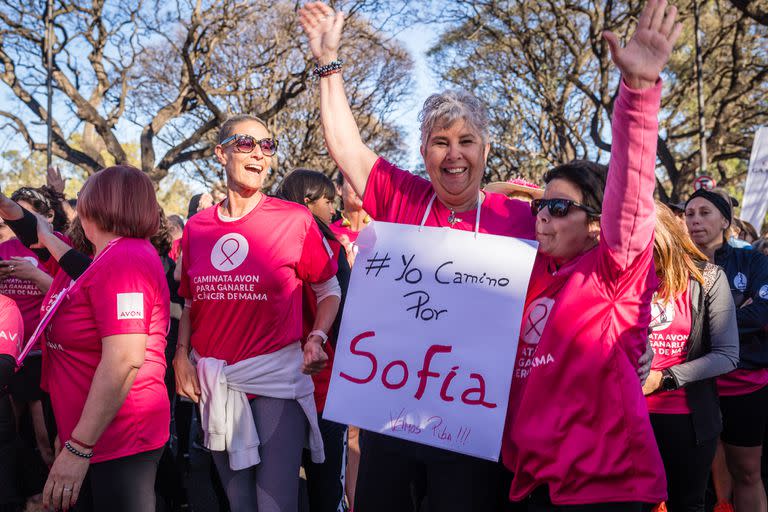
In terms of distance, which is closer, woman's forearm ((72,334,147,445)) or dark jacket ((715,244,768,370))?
woman's forearm ((72,334,147,445))

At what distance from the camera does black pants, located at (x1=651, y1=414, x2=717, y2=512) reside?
10.9ft

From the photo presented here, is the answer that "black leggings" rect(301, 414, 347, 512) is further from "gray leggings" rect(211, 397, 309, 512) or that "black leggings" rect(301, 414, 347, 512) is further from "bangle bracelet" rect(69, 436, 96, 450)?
"bangle bracelet" rect(69, 436, 96, 450)

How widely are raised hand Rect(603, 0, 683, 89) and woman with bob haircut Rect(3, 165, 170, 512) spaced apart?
1897 mm

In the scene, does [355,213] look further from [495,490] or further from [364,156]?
[495,490]

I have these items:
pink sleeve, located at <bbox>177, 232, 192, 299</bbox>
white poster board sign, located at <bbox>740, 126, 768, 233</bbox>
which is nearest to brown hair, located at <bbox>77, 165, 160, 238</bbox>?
pink sleeve, located at <bbox>177, 232, 192, 299</bbox>

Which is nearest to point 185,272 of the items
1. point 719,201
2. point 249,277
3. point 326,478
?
point 249,277

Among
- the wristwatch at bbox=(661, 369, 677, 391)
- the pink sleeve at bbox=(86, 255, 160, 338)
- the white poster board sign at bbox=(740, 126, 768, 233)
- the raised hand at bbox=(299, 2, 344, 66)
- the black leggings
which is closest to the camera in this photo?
the pink sleeve at bbox=(86, 255, 160, 338)

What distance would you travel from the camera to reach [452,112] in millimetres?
2404

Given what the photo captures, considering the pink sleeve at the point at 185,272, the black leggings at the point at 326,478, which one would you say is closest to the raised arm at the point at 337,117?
the pink sleeve at the point at 185,272

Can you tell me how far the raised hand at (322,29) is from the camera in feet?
8.64

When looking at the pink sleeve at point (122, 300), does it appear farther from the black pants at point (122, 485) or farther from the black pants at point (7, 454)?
the black pants at point (7, 454)

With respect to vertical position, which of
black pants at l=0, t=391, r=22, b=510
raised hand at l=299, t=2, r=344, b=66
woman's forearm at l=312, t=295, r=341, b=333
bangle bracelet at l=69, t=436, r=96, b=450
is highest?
raised hand at l=299, t=2, r=344, b=66

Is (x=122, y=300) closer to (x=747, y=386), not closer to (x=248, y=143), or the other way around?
(x=248, y=143)

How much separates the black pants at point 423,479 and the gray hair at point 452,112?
1.12 metres
